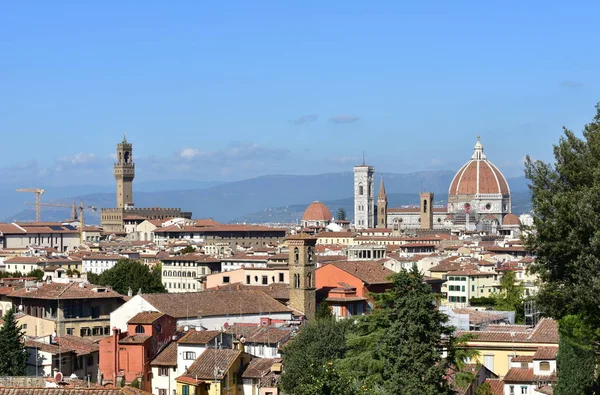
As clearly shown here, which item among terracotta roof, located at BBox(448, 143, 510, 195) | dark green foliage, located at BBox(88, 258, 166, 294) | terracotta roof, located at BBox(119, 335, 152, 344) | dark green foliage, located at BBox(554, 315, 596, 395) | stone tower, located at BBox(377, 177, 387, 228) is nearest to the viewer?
dark green foliage, located at BBox(554, 315, 596, 395)

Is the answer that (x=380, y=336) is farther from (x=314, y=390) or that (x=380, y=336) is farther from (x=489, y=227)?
(x=489, y=227)

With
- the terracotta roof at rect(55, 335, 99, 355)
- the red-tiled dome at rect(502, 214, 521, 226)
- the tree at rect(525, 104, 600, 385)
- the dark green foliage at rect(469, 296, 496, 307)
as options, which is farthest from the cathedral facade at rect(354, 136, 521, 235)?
the tree at rect(525, 104, 600, 385)

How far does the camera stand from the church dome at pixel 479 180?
7530 inches

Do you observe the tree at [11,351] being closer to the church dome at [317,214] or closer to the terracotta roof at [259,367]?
the terracotta roof at [259,367]

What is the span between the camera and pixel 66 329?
40.7 meters

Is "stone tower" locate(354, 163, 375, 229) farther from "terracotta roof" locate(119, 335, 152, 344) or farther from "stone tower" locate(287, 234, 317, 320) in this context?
"terracotta roof" locate(119, 335, 152, 344)

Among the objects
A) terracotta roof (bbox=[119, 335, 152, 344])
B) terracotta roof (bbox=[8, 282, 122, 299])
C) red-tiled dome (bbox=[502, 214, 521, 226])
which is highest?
red-tiled dome (bbox=[502, 214, 521, 226])

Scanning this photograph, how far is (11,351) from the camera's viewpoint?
30266 millimetres

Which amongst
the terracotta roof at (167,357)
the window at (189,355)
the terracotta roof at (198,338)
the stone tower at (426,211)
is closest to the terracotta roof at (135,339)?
the terracotta roof at (167,357)

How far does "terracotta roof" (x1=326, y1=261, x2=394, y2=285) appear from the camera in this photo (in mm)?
51656

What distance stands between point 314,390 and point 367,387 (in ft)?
12.0

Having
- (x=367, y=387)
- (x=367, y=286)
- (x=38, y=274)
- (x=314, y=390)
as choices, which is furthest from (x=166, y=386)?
(x=38, y=274)

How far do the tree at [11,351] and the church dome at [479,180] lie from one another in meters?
163

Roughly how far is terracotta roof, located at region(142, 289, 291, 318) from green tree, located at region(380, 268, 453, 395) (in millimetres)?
19134
